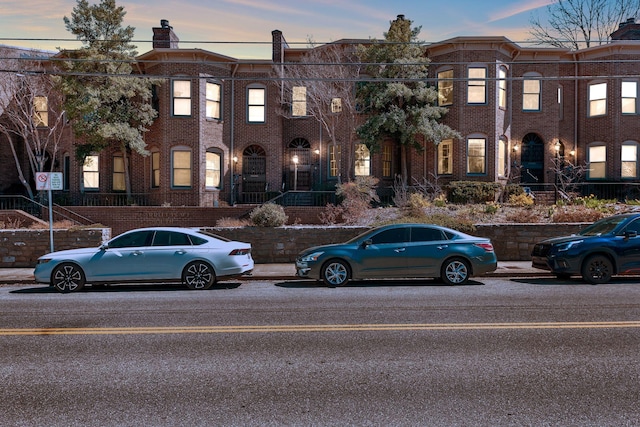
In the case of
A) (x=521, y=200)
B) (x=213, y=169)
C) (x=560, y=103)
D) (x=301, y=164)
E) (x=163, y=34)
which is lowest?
(x=521, y=200)

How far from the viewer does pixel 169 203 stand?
84.3 feet

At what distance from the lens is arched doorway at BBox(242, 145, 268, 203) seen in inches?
1115

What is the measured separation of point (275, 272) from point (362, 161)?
14910 millimetres

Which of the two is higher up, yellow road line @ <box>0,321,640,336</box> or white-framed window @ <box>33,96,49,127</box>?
white-framed window @ <box>33,96,49,127</box>

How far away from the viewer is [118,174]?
2784cm

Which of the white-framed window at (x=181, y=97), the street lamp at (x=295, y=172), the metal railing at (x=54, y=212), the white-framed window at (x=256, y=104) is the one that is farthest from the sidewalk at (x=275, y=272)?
the white-framed window at (x=256, y=104)

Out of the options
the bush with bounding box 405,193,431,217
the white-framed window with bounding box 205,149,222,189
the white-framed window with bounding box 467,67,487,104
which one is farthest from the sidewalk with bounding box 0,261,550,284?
the white-framed window with bounding box 467,67,487,104

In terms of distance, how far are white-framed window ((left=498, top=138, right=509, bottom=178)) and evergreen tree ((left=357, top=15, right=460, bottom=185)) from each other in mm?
3081

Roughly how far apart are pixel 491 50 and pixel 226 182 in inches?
649

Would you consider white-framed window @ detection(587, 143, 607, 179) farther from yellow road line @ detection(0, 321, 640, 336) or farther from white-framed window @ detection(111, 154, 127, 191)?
white-framed window @ detection(111, 154, 127, 191)

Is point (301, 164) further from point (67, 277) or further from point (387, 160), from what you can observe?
point (67, 277)

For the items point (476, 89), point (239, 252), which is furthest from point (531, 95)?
point (239, 252)

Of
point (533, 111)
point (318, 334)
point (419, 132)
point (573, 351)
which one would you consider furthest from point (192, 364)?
point (533, 111)

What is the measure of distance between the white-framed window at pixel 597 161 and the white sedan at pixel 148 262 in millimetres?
24349
